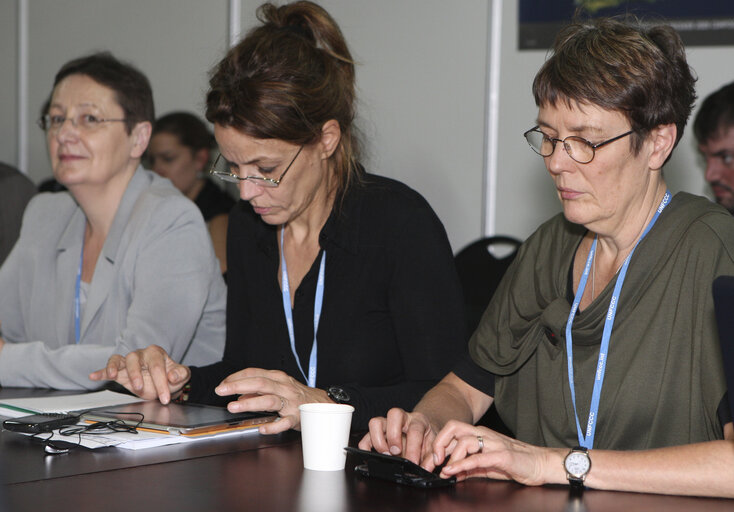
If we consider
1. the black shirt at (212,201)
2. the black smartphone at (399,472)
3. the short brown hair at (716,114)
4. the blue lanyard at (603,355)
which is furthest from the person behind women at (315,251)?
the black shirt at (212,201)

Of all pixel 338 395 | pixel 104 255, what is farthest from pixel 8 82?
pixel 338 395

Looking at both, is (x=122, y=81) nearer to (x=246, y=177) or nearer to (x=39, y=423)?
(x=246, y=177)

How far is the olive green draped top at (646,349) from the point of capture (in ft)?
5.30

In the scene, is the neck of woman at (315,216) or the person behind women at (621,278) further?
the neck of woman at (315,216)

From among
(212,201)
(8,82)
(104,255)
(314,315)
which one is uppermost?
(8,82)

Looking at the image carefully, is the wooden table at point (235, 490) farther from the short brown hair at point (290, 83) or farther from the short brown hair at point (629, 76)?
the short brown hair at point (290, 83)

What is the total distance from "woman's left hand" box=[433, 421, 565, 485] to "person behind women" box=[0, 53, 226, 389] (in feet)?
3.97

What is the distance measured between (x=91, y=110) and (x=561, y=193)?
1591mm

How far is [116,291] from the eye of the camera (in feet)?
8.39

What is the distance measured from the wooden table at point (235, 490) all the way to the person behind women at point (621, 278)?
0.16m

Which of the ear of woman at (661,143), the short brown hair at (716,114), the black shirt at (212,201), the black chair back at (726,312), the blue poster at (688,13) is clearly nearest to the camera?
the black chair back at (726,312)

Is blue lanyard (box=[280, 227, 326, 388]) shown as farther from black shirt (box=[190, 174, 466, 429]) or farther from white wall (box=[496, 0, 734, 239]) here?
white wall (box=[496, 0, 734, 239])

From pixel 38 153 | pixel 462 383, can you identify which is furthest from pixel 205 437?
pixel 38 153

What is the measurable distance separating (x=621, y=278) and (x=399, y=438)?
1.73 ft
